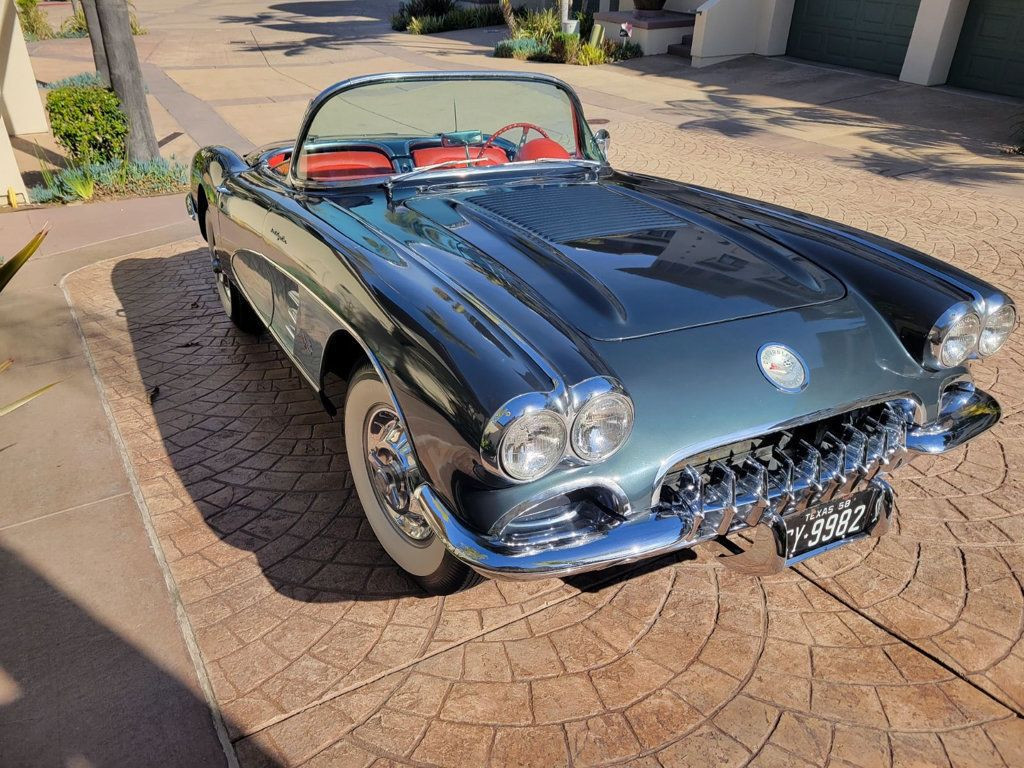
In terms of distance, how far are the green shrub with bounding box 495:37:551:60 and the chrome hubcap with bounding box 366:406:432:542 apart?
1426cm

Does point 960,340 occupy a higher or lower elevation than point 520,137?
lower

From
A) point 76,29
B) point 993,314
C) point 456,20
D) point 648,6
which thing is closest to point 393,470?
point 993,314

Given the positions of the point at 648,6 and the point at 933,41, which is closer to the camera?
the point at 933,41

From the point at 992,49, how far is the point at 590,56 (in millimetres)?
6645

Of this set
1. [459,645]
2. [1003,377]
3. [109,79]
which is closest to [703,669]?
[459,645]

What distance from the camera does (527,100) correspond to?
3.78 m

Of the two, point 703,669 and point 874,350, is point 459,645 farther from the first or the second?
point 874,350

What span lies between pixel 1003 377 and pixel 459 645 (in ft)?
10.4

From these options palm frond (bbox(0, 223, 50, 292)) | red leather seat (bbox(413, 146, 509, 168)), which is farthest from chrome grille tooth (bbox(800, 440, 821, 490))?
palm frond (bbox(0, 223, 50, 292))

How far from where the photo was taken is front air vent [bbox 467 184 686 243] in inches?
115

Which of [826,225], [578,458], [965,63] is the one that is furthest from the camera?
[965,63]

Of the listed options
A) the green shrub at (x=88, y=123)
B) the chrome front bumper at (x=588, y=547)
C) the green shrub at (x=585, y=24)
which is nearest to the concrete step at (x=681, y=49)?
the green shrub at (x=585, y=24)

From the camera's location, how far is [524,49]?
603 inches

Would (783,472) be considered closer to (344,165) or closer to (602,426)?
(602,426)
